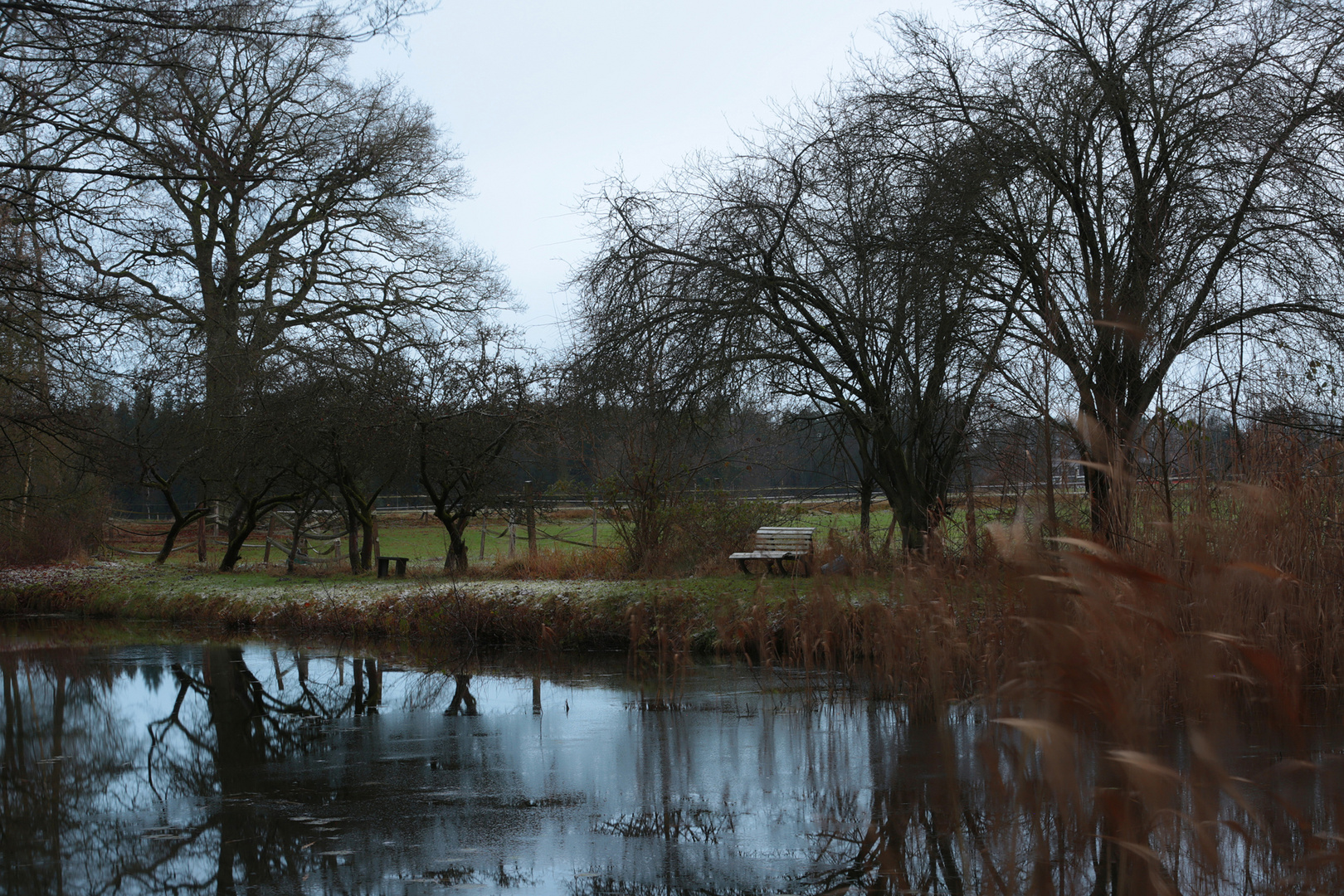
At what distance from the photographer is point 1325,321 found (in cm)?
990

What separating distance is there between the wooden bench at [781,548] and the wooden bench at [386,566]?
18.0ft

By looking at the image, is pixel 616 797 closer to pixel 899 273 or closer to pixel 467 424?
pixel 899 273

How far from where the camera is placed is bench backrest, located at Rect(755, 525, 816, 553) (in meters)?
14.2

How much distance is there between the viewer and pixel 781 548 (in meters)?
14.3

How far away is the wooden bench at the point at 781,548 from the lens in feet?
43.0

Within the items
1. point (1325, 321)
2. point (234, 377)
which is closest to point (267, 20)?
point (1325, 321)

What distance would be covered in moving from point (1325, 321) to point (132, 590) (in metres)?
16.4

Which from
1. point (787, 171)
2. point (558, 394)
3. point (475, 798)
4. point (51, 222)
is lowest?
point (475, 798)

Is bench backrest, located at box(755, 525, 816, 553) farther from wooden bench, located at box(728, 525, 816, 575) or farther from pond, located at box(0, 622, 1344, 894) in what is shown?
pond, located at box(0, 622, 1344, 894)

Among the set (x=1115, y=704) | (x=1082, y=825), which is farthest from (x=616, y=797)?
(x=1115, y=704)

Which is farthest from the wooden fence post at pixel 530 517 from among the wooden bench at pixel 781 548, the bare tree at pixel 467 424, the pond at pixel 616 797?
the pond at pixel 616 797

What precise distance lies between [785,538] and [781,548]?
141 mm

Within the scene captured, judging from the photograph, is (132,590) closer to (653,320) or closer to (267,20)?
(653,320)

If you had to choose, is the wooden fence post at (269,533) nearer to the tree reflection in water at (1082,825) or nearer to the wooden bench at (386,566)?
the wooden bench at (386,566)
